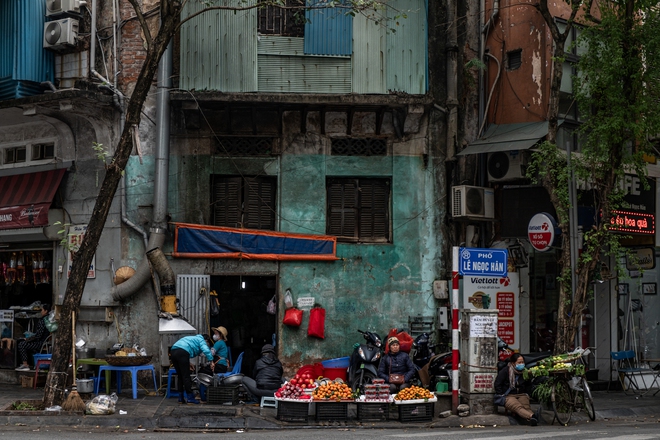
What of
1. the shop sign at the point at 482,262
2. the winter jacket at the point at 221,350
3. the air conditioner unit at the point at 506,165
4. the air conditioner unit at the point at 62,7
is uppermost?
the air conditioner unit at the point at 62,7

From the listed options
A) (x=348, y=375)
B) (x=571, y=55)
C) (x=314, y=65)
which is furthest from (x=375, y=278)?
(x=571, y=55)

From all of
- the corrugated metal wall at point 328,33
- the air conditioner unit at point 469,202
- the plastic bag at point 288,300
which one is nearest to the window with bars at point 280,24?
the corrugated metal wall at point 328,33

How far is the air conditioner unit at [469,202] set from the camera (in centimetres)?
1733

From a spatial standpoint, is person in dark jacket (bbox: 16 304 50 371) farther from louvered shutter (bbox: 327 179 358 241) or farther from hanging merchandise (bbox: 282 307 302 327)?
louvered shutter (bbox: 327 179 358 241)

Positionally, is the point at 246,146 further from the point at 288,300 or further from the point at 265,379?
the point at 265,379

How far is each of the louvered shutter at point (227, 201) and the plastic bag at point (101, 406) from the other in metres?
4.99

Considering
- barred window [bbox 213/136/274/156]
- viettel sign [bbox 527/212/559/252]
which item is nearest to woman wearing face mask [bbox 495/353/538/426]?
viettel sign [bbox 527/212/559/252]

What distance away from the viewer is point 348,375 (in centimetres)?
1628

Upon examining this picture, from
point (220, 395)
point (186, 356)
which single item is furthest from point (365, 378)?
point (186, 356)

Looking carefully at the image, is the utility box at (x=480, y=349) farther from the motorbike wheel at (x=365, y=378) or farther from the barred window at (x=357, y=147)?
the barred window at (x=357, y=147)

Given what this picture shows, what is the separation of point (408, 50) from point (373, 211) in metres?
3.47

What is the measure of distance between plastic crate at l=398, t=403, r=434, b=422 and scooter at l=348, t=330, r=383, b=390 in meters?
1.24

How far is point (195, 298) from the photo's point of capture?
16.7 meters

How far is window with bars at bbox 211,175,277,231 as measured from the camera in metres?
17.4
